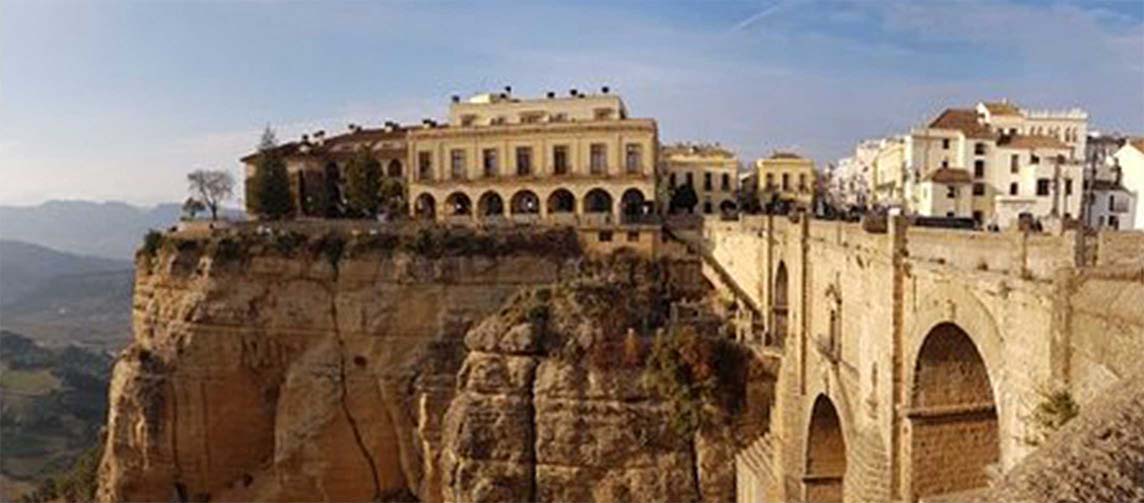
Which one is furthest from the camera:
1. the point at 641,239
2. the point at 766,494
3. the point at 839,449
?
the point at 641,239

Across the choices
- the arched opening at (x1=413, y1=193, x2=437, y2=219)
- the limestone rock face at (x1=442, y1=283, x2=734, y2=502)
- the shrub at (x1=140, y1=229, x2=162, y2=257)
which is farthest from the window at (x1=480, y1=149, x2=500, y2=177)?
the shrub at (x1=140, y1=229, x2=162, y2=257)

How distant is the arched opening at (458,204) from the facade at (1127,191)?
2373 cm

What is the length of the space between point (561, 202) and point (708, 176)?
1368 cm

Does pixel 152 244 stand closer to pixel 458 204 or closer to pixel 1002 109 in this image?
pixel 458 204

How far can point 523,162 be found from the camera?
38938mm

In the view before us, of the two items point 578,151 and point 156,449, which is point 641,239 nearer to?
point 578,151

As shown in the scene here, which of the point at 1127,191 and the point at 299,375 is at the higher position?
the point at 1127,191

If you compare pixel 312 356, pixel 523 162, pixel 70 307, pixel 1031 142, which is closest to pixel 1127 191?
pixel 1031 142

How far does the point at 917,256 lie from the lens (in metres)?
12.8

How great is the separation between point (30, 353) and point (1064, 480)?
111m

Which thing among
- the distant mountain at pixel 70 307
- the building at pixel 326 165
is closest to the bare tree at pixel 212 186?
the building at pixel 326 165

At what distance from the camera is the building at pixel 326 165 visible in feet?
144

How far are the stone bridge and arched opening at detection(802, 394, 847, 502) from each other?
30 mm

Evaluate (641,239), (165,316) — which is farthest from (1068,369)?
(165,316)
